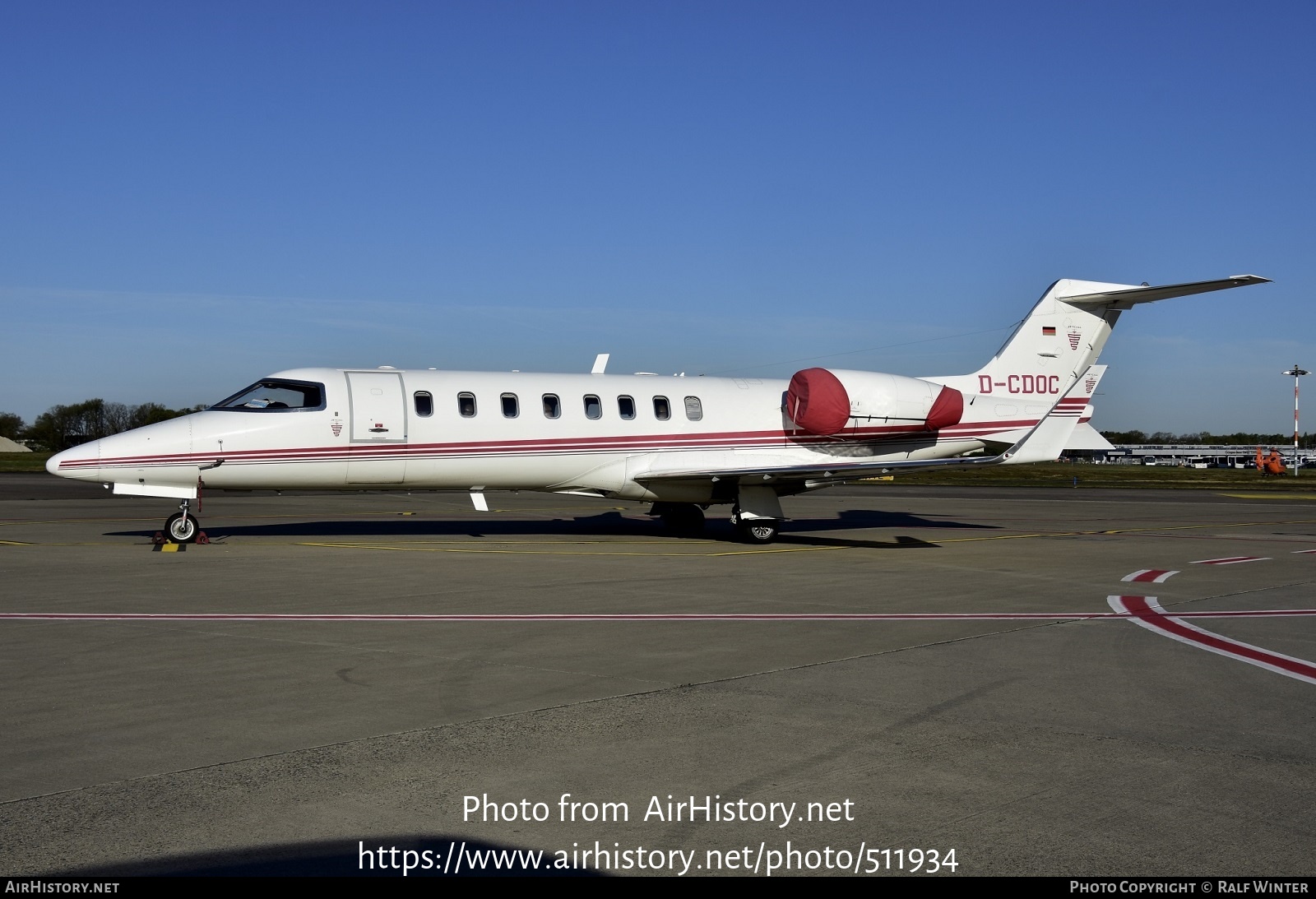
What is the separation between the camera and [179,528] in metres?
18.2

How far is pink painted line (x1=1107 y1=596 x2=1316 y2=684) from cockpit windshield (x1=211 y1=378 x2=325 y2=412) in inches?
499

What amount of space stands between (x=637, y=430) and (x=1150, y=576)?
922 centimetres

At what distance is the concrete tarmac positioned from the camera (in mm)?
4773

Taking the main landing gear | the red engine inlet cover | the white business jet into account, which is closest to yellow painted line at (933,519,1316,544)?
the white business jet

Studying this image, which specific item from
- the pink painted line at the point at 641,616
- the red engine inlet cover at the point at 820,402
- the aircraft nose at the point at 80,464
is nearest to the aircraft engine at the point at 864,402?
the red engine inlet cover at the point at 820,402

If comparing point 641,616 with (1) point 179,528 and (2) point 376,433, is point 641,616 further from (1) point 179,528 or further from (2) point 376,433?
(1) point 179,528

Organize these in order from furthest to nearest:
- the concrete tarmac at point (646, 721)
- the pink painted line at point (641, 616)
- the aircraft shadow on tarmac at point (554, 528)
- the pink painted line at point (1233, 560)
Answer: the aircraft shadow on tarmac at point (554, 528) → the pink painted line at point (1233, 560) → the pink painted line at point (641, 616) → the concrete tarmac at point (646, 721)

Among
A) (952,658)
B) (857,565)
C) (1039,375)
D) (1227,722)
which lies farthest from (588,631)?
(1039,375)

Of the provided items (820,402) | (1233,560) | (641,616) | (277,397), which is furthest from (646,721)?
(820,402)

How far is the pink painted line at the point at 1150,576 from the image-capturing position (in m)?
15.0

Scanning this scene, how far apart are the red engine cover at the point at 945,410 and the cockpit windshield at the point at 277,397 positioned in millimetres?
11828

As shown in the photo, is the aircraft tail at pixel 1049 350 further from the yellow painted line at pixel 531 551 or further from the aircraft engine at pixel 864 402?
the yellow painted line at pixel 531 551

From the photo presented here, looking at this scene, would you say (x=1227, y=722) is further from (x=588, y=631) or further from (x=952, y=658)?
(x=588, y=631)

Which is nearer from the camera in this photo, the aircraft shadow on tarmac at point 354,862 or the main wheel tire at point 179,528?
the aircraft shadow on tarmac at point 354,862
